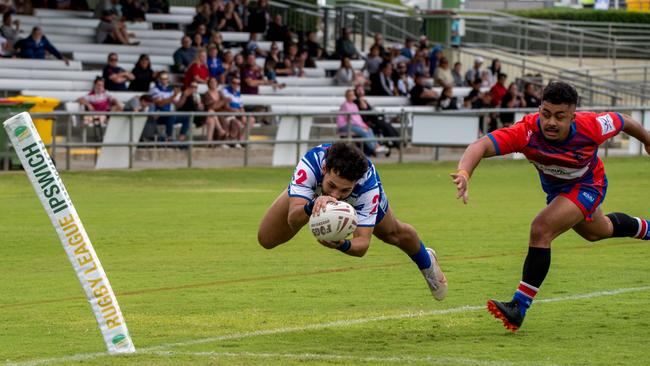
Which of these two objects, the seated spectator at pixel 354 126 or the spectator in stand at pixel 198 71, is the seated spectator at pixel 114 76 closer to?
the spectator in stand at pixel 198 71

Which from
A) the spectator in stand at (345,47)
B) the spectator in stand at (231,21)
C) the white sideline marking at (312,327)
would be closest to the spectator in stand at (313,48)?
the spectator in stand at (345,47)

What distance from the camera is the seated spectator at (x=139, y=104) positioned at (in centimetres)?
2644

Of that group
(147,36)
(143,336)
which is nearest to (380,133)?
(147,36)

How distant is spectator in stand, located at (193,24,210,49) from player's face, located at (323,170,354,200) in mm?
22691

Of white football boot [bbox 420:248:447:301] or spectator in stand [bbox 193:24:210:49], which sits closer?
white football boot [bbox 420:248:447:301]

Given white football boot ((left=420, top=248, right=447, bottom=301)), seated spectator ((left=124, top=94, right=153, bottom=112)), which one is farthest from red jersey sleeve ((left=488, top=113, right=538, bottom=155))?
seated spectator ((left=124, top=94, right=153, bottom=112))

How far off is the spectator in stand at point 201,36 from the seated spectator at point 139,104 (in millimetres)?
4833

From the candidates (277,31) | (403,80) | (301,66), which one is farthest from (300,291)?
(277,31)

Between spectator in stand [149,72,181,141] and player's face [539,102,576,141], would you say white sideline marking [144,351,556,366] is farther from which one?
spectator in stand [149,72,181,141]

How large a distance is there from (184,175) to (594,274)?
1286 cm

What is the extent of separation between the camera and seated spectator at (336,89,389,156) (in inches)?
1086

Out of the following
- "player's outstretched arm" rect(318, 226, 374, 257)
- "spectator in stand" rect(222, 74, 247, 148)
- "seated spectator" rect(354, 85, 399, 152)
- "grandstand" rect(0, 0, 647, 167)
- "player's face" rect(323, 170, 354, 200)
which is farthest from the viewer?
"seated spectator" rect(354, 85, 399, 152)

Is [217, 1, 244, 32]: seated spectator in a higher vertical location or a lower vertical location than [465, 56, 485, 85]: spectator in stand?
higher

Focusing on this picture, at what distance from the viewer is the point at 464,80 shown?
37156 mm
